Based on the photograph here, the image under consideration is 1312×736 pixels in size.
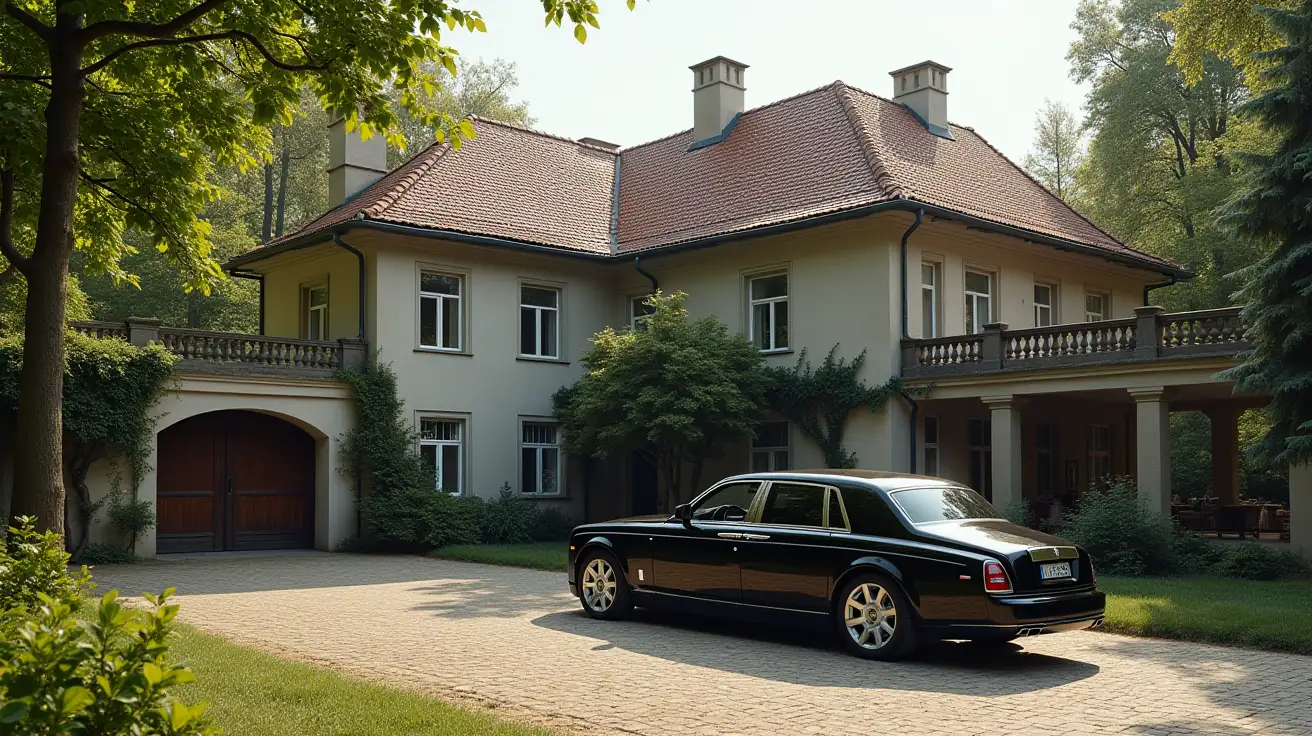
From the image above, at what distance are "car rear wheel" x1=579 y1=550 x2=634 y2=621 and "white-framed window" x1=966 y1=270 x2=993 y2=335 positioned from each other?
1422cm

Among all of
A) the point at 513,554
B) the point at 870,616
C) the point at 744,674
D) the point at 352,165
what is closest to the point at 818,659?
the point at 870,616

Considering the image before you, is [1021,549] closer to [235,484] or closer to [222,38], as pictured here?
[222,38]

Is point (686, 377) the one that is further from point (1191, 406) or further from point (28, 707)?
point (28, 707)

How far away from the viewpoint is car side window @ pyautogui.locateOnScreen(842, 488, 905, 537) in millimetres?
10172

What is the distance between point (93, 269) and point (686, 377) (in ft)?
36.1

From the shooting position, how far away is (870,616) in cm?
1002

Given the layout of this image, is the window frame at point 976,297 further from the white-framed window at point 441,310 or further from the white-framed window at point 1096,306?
the white-framed window at point 441,310

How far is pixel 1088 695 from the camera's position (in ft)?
27.9

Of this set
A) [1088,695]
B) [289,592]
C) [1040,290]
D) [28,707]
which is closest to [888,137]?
[1040,290]

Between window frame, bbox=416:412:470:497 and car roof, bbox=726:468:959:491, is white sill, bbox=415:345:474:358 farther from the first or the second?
car roof, bbox=726:468:959:491

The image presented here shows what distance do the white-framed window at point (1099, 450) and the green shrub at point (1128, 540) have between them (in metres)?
10.8

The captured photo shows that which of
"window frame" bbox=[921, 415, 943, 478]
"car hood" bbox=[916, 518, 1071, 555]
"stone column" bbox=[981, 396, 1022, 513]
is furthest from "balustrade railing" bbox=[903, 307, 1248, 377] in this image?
"car hood" bbox=[916, 518, 1071, 555]

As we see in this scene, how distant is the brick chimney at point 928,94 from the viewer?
93.7 ft

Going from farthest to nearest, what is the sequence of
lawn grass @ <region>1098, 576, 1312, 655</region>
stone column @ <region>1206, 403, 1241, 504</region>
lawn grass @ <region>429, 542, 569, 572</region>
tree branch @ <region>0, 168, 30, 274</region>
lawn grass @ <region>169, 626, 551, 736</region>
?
Answer: stone column @ <region>1206, 403, 1241, 504</region>, lawn grass @ <region>429, 542, 569, 572</region>, lawn grass @ <region>1098, 576, 1312, 655</region>, tree branch @ <region>0, 168, 30, 274</region>, lawn grass @ <region>169, 626, 551, 736</region>
